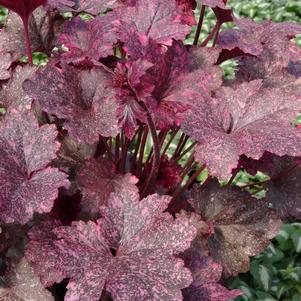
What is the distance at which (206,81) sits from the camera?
1231 millimetres

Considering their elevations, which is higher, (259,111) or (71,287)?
(259,111)

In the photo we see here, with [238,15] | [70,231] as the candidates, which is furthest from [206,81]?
[238,15]

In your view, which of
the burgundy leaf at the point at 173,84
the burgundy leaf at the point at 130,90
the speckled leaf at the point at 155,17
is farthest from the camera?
the speckled leaf at the point at 155,17

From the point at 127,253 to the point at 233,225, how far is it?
408 millimetres

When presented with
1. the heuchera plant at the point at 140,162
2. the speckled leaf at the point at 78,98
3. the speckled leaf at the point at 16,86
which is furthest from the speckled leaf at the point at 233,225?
the speckled leaf at the point at 16,86

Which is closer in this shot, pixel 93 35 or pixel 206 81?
pixel 206 81

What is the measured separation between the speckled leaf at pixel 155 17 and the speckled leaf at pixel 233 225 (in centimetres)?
40

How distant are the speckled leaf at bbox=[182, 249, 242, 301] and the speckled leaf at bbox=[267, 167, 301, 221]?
33 cm

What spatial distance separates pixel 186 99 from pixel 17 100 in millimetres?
455

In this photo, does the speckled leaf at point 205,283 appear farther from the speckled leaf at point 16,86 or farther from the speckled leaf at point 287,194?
the speckled leaf at point 16,86

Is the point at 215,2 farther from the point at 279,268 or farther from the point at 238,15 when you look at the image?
the point at 238,15

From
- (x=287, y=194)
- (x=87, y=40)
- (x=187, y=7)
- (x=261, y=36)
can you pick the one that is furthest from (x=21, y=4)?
(x=287, y=194)

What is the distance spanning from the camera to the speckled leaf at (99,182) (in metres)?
1.27

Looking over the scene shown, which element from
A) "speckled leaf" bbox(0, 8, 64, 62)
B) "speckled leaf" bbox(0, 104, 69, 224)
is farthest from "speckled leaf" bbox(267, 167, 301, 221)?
"speckled leaf" bbox(0, 8, 64, 62)
